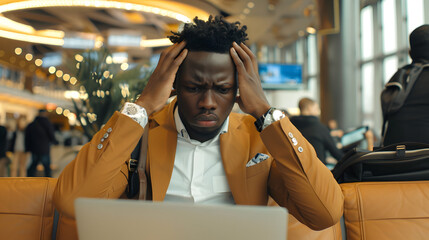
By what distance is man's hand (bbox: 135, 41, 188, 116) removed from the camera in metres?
1.42

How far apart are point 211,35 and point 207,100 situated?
23 cm

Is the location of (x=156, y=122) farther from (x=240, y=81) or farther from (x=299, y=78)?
(x=299, y=78)

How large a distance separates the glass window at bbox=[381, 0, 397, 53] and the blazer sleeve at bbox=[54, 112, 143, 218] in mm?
11268

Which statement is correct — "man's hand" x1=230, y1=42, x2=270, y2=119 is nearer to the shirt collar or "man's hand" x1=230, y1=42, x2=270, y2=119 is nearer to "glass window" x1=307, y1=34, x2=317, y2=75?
the shirt collar

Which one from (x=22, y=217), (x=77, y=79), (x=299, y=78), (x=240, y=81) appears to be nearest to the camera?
(x=240, y=81)

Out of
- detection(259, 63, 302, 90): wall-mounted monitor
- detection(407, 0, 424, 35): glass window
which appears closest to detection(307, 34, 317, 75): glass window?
detection(259, 63, 302, 90): wall-mounted monitor

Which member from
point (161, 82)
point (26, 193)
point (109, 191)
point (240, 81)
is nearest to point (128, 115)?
point (161, 82)

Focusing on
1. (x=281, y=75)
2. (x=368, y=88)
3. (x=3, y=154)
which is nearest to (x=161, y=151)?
(x=3, y=154)

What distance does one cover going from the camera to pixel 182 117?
5.01 ft

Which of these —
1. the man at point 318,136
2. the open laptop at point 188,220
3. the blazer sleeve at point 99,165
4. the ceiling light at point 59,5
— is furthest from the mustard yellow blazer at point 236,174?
the ceiling light at point 59,5

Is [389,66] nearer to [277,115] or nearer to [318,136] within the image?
[318,136]

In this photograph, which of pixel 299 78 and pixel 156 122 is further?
pixel 299 78

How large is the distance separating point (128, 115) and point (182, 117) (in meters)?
0.24

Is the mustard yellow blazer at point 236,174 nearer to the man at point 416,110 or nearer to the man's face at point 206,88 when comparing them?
the man's face at point 206,88
